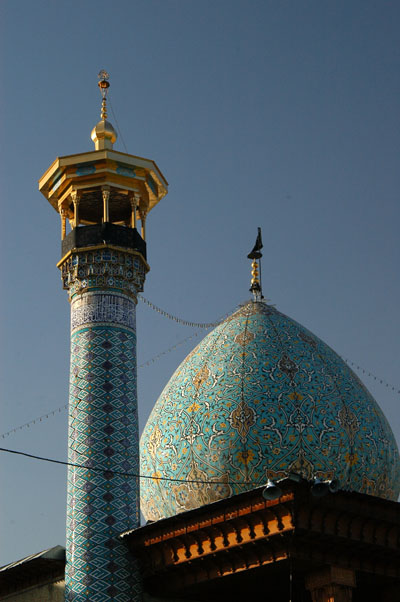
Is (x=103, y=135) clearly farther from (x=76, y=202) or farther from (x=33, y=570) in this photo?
(x=33, y=570)

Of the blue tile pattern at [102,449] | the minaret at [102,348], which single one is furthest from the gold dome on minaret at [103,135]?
the blue tile pattern at [102,449]

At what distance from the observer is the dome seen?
11.9m

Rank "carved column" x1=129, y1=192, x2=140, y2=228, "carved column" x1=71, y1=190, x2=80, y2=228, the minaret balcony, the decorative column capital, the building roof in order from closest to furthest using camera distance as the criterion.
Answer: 1. the building roof
2. the decorative column capital
3. the minaret balcony
4. "carved column" x1=71, y1=190, x2=80, y2=228
5. "carved column" x1=129, y1=192, x2=140, y2=228

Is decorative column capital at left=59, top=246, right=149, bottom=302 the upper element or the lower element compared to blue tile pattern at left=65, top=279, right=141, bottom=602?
upper

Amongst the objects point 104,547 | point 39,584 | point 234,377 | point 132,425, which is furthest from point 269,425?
point 39,584

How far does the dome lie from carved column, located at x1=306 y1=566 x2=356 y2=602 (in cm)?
149

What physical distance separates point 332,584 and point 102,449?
288 centimetres

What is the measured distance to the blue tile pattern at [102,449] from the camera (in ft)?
36.3

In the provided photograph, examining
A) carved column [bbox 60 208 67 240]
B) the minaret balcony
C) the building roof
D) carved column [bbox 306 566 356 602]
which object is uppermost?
carved column [bbox 60 208 67 240]

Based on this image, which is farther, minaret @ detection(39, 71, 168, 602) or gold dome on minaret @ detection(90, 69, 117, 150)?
gold dome on minaret @ detection(90, 69, 117, 150)

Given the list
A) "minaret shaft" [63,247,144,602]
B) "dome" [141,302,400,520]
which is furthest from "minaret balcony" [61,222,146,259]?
"dome" [141,302,400,520]

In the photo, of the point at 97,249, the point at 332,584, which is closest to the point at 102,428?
the point at 97,249

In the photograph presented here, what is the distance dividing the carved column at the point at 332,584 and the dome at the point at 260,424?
149 centimetres

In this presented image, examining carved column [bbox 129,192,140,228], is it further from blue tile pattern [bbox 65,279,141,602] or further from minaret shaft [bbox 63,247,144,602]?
blue tile pattern [bbox 65,279,141,602]
